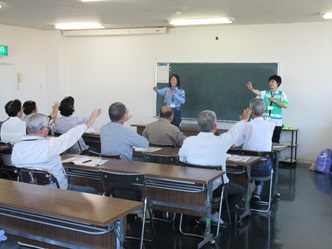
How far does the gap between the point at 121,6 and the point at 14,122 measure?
2.72 metres

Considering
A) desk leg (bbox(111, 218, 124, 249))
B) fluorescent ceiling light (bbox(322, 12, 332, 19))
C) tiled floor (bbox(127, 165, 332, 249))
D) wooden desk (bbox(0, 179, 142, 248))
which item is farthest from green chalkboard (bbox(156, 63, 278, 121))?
desk leg (bbox(111, 218, 124, 249))

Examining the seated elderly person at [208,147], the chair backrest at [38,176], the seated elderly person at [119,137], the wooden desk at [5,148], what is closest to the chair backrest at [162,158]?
the seated elderly person at [119,137]

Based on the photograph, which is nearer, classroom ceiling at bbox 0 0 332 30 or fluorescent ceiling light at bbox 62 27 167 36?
classroom ceiling at bbox 0 0 332 30

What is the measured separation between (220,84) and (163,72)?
1.40 metres

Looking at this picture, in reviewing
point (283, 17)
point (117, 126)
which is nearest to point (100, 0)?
point (117, 126)

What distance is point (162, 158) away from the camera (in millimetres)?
4605

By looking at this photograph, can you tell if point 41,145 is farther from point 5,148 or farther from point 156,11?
point 156,11

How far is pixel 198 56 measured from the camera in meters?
9.24

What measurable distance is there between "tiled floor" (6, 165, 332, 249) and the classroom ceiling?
9.71 ft

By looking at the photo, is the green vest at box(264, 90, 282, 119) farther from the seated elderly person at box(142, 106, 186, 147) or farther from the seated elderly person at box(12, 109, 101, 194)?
the seated elderly person at box(12, 109, 101, 194)

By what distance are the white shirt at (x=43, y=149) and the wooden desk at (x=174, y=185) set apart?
1.58 ft

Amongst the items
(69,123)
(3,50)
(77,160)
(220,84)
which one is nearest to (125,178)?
(77,160)

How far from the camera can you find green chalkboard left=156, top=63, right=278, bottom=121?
8719mm

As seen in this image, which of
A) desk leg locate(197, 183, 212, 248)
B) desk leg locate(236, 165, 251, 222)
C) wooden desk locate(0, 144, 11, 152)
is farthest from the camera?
wooden desk locate(0, 144, 11, 152)
